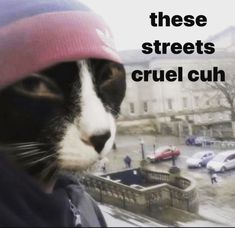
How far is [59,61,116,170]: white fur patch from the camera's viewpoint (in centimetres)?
53

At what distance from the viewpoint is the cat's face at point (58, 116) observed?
53 cm

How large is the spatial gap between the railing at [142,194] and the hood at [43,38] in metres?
0.34

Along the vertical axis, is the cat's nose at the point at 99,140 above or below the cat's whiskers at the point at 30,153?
above

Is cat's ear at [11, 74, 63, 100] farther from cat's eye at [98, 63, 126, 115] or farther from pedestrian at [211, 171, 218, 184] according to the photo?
pedestrian at [211, 171, 218, 184]

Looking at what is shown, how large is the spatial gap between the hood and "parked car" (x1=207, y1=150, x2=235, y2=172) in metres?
0.48

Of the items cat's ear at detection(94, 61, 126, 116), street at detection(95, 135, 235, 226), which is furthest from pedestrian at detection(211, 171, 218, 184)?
cat's ear at detection(94, 61, 126, 116)

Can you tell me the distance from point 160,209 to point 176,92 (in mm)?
280

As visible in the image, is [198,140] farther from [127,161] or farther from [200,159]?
[127,161]

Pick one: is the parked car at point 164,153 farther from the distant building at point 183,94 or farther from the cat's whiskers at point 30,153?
the cat's whiskers at point 30,153

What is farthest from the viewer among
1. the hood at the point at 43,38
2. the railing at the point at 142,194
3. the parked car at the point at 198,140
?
the parked car at the point at 198,140

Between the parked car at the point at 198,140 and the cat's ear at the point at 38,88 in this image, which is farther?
the parked car at the point at 198,140

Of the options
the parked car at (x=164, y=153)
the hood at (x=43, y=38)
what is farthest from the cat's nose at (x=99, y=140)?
the parked car at (x=164, y=153)

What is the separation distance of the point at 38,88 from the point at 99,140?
4.7 inches

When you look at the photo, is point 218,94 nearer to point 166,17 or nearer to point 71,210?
point 166,17
